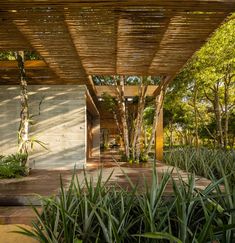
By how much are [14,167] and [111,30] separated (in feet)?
12.2

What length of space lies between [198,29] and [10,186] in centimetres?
405

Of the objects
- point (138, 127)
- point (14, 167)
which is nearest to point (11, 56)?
point (138, 127)

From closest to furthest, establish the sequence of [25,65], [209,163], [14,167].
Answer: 1. [14,167]
2. [25,65]
3. [209,163]

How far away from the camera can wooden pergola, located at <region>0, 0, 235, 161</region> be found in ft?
14.0

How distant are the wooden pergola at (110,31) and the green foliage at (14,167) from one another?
2197 mm

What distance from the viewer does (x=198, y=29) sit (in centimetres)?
527

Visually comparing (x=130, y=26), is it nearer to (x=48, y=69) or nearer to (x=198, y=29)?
(x=198, y=29)

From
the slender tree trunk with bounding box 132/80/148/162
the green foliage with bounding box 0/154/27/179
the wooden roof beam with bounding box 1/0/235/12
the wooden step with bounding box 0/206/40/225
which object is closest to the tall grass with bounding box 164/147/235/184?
the slender tree trunk with bounding box 132/80/148/162

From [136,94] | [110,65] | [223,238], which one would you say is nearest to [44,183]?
[110,65]

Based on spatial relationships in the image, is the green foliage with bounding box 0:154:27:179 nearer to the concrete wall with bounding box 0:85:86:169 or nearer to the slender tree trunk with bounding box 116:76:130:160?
the concrete wall with bounding box 0:85:86:169

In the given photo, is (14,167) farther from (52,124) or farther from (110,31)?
(110,31)

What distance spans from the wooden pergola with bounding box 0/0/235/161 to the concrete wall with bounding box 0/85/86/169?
1.38 m

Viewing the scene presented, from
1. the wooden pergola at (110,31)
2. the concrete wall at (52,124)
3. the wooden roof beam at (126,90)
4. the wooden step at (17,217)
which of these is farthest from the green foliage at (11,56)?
the wooden step at (17,217)

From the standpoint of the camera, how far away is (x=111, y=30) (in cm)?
543
